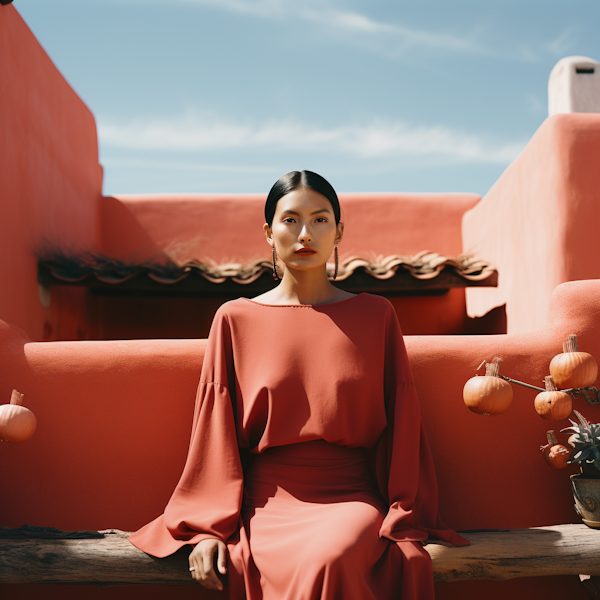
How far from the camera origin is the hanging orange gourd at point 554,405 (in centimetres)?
270

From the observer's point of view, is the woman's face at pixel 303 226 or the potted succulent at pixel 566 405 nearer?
the woman's face at pixel 303 226

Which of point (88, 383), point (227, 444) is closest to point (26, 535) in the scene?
point (88, 383)

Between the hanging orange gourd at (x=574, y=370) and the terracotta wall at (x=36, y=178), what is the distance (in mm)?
3812

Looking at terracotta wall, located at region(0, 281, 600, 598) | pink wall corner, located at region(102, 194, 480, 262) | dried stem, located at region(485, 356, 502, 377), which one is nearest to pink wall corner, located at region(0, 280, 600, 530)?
terracotta wall, located at region(0, 281, 600, 598)

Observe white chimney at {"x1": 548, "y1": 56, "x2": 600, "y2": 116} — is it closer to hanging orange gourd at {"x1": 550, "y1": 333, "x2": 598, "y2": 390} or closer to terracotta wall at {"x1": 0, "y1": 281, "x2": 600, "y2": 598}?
terracotta wall at {"x1": 0, "y1": 281, "x2": 600, "y2": 598}

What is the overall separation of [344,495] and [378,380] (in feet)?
1.65

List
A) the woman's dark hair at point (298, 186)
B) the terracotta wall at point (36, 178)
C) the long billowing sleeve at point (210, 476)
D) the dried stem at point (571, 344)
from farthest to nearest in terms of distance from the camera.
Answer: the terracotta wall at point (36, 178) → the dried stem at point (571, 344) → the woman's dark hair at point (298, 186) → the long billowing sleeve at point (210, 476)

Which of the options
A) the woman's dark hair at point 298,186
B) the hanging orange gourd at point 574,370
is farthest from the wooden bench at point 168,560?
the woman's dark hair at point 298,186

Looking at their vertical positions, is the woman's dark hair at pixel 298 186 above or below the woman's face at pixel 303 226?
above

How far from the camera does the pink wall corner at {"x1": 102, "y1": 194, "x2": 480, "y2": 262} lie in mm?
6668

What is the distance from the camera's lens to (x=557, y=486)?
9.57 feet

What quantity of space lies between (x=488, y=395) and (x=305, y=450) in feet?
3.00

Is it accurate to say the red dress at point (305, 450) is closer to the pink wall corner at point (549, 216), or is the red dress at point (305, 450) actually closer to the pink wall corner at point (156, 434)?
the pink wall corner at point (156, 434)

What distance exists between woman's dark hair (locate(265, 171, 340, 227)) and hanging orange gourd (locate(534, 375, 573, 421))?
4.33ft
